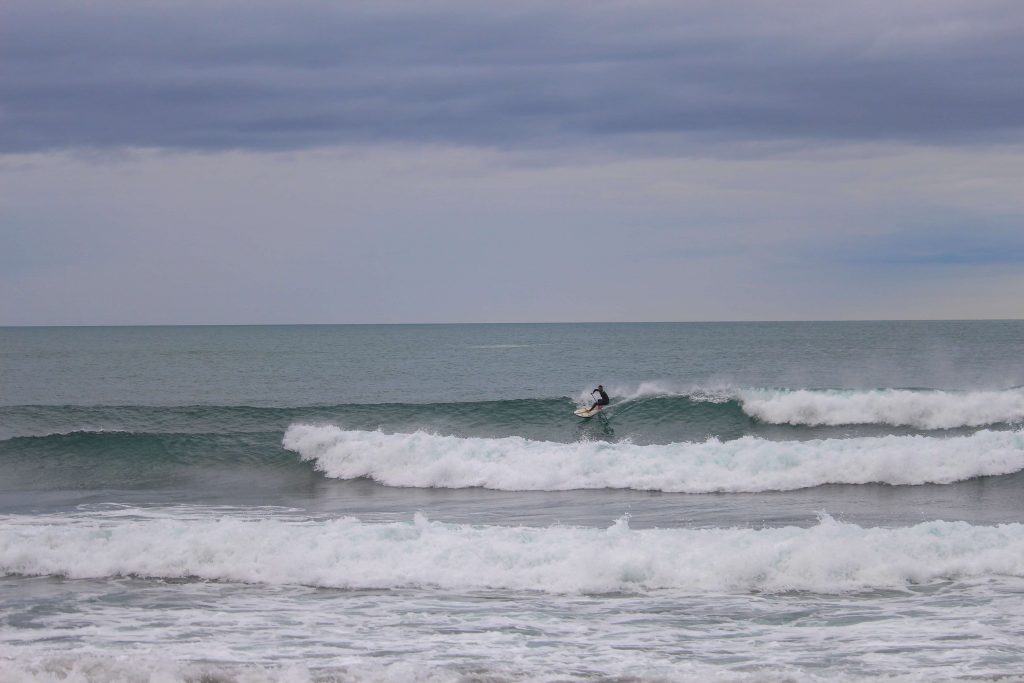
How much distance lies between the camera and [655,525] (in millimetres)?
18391

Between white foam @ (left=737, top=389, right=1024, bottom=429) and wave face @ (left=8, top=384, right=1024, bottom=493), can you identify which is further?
white foam @ (left=737, top=389, right=1024, bottom=429)

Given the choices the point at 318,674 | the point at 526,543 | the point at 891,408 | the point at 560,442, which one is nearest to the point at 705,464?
the point at 560,442

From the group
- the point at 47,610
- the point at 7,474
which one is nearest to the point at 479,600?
the point at 47,610

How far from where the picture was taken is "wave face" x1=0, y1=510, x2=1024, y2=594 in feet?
46.8

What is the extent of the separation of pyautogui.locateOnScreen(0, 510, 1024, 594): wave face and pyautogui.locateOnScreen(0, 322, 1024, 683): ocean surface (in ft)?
0.16

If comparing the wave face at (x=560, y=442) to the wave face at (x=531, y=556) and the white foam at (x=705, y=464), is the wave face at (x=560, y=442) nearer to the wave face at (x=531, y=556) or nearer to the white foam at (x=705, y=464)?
the white foam at (x=705, y=464)

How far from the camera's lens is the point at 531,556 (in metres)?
15.1

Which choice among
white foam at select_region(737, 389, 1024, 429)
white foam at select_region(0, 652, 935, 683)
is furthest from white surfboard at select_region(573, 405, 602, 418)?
white foam at select_region(0, 652, 935, 683)

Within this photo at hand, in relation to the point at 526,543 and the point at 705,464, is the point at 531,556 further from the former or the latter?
the point at 705,464

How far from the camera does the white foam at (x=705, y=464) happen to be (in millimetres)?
22922

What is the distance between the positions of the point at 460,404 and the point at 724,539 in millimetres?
23817

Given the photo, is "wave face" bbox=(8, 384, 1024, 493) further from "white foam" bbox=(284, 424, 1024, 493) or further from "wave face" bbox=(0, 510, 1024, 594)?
"wave face" bbox=(0, 510, 1024, 594)

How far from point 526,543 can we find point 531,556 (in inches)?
20.2

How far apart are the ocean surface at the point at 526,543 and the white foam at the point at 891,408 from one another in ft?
0.34
